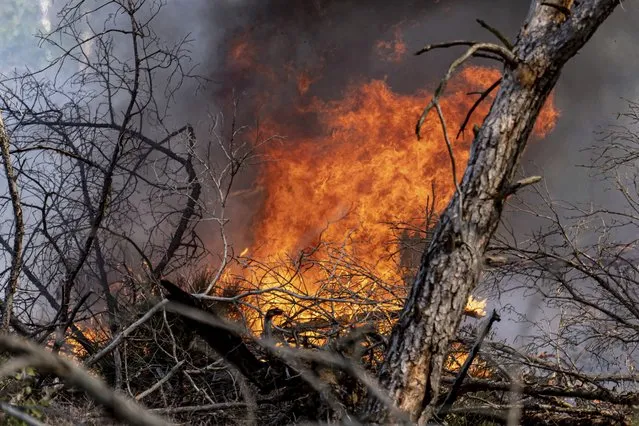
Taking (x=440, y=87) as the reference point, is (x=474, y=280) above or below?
below

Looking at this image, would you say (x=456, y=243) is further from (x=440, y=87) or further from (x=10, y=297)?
(x=10, y=297)

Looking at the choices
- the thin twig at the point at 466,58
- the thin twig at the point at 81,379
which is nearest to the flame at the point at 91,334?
the thin twig at the point at 466,58

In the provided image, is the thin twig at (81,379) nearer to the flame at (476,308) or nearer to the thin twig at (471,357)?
the thin twig at (471,357)

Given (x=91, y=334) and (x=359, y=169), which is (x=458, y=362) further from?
(x=359, y=169)

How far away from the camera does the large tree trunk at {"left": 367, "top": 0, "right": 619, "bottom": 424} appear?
3.79 m

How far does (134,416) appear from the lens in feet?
2.16

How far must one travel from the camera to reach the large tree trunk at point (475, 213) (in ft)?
12.4

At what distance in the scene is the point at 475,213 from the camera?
3881 mm

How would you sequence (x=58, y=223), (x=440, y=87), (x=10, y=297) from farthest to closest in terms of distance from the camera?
1. (x=58, y=223)
2. (x=10, y=297)
3. (x=440, y=87)

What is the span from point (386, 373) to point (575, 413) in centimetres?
284

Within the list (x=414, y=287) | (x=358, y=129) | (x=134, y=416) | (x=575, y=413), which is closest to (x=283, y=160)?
(x=358, y=129)

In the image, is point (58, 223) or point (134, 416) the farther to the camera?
point (58, 223)

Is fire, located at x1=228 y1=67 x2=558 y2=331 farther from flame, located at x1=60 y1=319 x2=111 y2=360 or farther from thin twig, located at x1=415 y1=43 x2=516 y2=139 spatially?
thin twig, located at x1=415 y1=43 x2=516 y2=139

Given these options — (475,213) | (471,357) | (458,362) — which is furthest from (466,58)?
(458,362)
